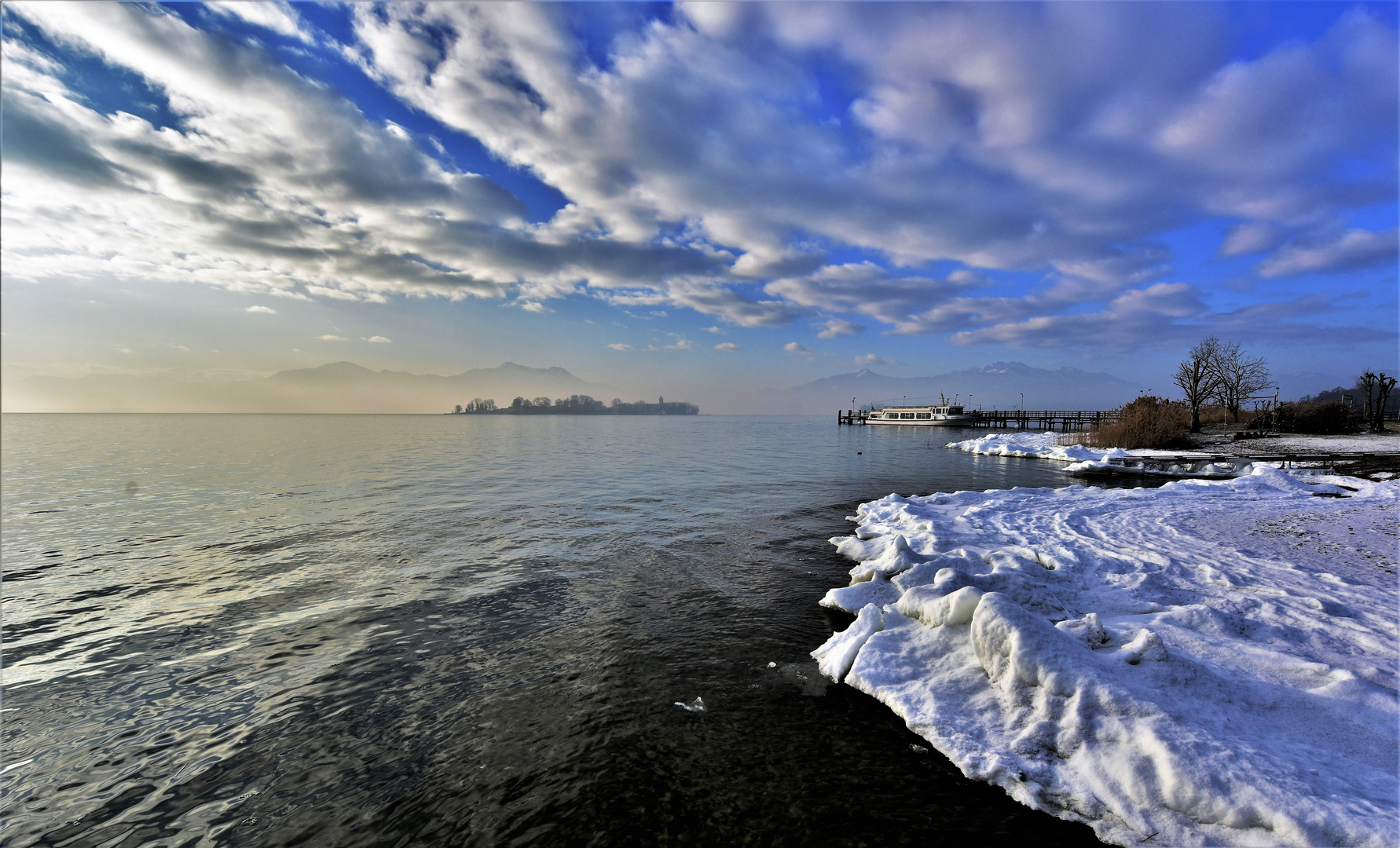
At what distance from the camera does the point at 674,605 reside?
31.7 feet

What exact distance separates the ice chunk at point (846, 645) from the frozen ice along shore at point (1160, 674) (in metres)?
0.03

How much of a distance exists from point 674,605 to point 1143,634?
6.92 meters

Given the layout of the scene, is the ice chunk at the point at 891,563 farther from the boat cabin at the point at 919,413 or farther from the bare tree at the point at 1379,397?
the boat cabin at the point at 919,413

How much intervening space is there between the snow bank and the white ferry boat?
46.6 metres

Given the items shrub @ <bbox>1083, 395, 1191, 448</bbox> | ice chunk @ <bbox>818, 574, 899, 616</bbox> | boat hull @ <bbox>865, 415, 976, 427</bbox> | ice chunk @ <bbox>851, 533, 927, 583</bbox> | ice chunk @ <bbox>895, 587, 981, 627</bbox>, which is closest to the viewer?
ice chunk @ <bbox>895, 587, 981, 627</bbox>

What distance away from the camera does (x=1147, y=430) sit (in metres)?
40.7

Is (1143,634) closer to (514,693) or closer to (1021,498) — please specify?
(514,693)

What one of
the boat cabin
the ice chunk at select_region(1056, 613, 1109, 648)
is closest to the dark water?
the ice chunk at select_region(1056, 613, 1109, 648)

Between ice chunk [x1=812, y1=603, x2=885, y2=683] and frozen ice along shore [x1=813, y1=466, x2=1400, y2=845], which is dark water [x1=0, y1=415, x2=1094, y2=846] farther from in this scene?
frozen ice along shore [x1=813, y1=466, x2=1400, y2=845]

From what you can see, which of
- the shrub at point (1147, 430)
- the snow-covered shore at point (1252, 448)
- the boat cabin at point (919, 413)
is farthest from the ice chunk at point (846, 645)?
the boat cabin at point (919, 413)

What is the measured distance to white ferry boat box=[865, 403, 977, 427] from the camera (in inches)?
4072

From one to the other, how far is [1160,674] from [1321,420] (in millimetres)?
59080

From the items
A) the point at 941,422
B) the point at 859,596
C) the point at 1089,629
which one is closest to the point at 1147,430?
the point at 859,596

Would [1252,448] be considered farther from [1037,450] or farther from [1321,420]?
[1321,420]
